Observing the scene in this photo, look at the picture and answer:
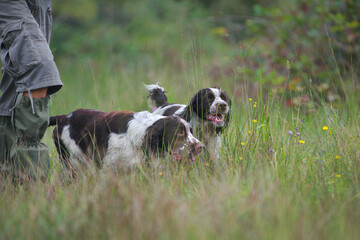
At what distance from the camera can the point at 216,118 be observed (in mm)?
4707

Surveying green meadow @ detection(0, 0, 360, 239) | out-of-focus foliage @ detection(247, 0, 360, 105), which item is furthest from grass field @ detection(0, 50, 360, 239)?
out-of-focus foliage @ detection(247, 0, 360, 105)

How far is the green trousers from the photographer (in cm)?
350

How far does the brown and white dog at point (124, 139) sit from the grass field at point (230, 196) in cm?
16

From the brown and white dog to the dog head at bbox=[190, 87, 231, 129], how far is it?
691 mm

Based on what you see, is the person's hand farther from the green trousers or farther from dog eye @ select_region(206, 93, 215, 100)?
dog eye @ select_region(206, 93, 215, 100)

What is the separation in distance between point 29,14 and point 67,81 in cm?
656

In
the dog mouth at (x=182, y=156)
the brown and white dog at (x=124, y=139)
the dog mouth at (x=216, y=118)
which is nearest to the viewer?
the dog mouth at (x=182, y=156)

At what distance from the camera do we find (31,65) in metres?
3.35

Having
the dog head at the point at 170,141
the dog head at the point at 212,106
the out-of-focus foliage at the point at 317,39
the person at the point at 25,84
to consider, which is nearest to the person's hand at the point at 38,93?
the person at the point at 25,84

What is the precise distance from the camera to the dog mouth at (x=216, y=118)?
467cm

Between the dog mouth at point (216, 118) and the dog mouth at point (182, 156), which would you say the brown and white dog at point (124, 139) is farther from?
the dog mouth at point (216, 118)

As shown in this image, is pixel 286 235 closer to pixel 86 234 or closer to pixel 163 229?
pixel 163 229

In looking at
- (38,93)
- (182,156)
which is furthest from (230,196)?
(38,93)

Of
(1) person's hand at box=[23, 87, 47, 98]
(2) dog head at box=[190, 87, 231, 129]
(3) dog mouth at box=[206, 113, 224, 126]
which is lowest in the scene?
(3) dog mouth at box=[206, 113, 224, 126]
